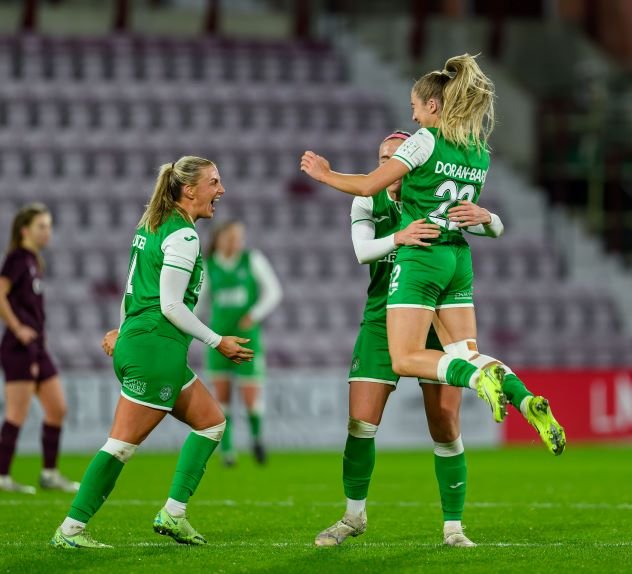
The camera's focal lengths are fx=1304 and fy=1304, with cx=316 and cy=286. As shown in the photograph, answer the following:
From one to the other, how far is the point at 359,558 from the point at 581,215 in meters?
16.0

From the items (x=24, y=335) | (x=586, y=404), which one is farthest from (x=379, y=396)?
(x=586, y=404)

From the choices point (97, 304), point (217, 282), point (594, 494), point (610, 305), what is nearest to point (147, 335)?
point (594, 494)

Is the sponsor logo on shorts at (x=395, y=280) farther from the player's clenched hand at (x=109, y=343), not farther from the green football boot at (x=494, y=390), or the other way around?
the player's clenched hand at (x=109, y=343)

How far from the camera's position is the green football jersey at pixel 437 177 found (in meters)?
5.85

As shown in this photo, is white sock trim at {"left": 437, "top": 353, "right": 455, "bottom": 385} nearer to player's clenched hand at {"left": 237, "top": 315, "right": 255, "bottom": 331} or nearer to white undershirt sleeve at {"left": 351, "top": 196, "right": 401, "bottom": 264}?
white undershirt sleeve at {"left": 351, "top": 196, "right": 401, "bottom": 264}

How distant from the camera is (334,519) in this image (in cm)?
767

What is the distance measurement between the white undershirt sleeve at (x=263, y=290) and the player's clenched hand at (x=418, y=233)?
21.4 ft

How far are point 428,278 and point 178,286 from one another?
1.12 meters

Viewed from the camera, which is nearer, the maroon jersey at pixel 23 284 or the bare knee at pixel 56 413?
the maroon jersey at pixel 23 284

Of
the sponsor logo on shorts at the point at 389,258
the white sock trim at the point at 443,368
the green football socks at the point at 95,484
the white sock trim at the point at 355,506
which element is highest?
the sponsor logo on shorts at the point at 389,258

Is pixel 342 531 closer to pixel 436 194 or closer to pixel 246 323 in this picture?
pixel 436 194

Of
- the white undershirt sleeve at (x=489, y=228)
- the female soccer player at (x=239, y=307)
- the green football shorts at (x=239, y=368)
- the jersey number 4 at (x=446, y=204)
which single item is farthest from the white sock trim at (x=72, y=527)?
the green football shorts at (x=239, y=368)

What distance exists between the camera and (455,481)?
6148 millimetres

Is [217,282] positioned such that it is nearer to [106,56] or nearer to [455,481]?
[455,481]
